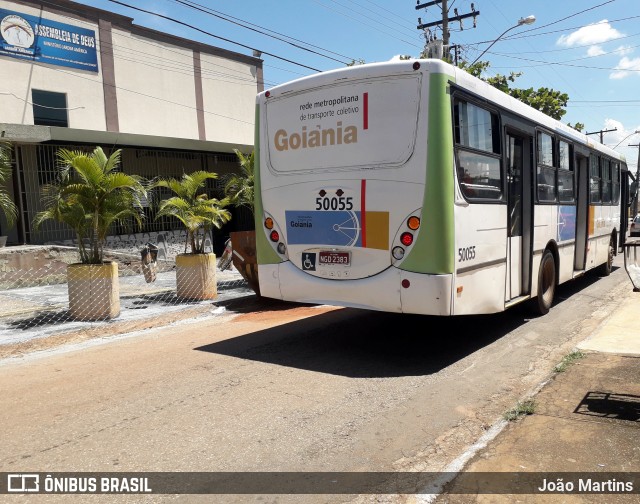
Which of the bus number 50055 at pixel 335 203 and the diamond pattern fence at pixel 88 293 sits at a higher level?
the bus number 50055 at pixel 335 203

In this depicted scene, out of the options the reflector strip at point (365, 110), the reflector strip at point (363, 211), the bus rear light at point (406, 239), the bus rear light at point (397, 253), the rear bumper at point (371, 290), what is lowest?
the rear bumper at point (371, 290)

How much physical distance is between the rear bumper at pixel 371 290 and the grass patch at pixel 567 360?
1371 mm

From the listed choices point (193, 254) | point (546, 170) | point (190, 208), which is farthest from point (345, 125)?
point (193, 254)

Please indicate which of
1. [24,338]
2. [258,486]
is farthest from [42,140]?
[258,486]

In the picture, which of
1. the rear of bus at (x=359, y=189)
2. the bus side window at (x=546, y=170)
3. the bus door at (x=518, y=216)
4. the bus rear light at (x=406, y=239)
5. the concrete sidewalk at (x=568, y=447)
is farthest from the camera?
the bus side window at (x=546, y=170)

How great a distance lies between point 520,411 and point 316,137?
368 cm

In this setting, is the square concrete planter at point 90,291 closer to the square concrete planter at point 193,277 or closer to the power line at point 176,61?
the square concrete planter at point 193,277

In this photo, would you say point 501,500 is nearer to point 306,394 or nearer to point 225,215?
point 306,394

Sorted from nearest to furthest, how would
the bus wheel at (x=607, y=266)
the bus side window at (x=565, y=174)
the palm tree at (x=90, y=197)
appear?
1. the palm tree at (x=90, y=197)
2. the bus side window at (x=565, y=174)
3. the bus wheel at (x=607, y=266)

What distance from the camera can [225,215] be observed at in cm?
1105

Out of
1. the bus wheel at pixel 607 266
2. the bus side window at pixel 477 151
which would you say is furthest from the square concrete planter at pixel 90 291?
the bus wheel at pixel 607 266

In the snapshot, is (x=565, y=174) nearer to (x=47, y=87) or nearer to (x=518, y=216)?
(x=518, y=216)

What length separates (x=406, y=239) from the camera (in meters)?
5.61

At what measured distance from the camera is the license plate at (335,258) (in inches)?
238
